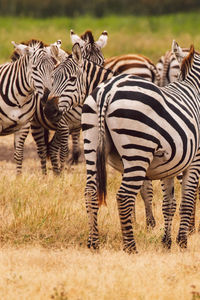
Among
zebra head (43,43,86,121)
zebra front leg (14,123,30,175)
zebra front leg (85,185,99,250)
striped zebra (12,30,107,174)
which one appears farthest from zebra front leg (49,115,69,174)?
zebra front leg (85,185,99,250)

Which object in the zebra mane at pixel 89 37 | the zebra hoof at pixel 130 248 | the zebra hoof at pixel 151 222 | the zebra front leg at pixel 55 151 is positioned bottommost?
the zebra front leg at pixel 55 151

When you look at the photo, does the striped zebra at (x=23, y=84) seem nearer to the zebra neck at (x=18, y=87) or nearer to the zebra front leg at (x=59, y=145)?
the zebra neck at (x=18, y=87)

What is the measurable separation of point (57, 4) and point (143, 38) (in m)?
12.2

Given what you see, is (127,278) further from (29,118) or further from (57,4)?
(57,4)

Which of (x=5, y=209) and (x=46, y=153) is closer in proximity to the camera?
(x=5, y=209)

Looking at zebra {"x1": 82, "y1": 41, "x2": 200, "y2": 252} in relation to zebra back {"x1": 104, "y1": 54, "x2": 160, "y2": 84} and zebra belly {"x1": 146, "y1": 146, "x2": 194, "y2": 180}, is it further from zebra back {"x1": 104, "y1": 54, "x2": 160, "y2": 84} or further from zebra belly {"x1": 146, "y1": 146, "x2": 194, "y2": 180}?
zebra back {"x1": 104, "y1": 54, "x2": 160, "y2": 84}

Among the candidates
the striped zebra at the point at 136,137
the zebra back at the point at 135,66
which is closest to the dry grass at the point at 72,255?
the striped zebra at the point at 136,137

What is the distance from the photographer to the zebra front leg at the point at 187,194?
645cm

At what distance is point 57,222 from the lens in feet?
21.9

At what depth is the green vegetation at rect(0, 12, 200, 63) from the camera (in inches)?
976

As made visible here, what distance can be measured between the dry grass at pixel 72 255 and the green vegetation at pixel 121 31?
14887mm

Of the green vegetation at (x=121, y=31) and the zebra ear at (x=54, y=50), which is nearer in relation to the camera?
the zebra ear at (x=54, y=50)

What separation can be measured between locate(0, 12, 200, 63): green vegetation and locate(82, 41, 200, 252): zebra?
1618 centimetres

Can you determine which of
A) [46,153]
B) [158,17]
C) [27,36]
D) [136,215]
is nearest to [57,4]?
[158,17]
